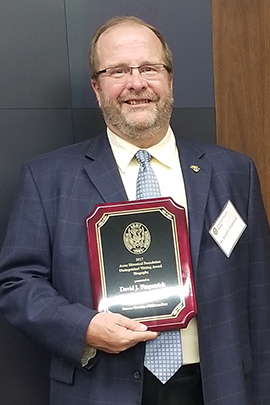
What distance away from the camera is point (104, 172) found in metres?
1.57

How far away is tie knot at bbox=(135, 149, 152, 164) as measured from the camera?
5.26 ft

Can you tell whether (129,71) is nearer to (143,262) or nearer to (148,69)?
(148,69)

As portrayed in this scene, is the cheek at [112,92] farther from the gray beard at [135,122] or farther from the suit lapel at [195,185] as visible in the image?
the suit lapel at [195,185]

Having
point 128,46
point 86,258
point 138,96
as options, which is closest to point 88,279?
point 86,258

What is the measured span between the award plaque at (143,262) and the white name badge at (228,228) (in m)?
0.13

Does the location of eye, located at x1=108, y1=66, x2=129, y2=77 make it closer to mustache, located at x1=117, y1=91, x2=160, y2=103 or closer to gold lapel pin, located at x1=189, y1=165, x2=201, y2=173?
mustache, located at x1=117, y1=91, x2=160, y2=103

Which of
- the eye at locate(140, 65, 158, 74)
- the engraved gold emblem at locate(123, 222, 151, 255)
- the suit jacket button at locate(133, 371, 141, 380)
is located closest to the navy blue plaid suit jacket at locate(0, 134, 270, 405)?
the suit jacket button at locate(133, 371, 141, 380)

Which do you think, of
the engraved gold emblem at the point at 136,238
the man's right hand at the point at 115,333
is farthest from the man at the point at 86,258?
the engraved gold emblem at the point at 136,238

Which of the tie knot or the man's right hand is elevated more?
the tie knot

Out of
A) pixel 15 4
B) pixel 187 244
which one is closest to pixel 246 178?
pixel 187 244

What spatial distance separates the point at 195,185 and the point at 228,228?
5.6 inches

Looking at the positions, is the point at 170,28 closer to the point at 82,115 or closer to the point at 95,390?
the point at 82,115

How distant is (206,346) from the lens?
1509mm

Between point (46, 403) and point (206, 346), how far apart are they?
660 mm
